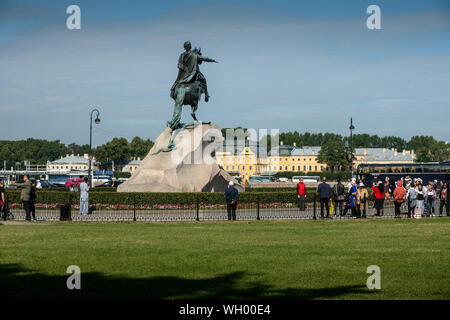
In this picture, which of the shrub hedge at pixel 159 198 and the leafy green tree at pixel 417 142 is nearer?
the shrub hedge at pixel 159 198

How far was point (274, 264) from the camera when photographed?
35.0ft

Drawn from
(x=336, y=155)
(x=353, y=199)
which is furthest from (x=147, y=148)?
(x=353, y=199)

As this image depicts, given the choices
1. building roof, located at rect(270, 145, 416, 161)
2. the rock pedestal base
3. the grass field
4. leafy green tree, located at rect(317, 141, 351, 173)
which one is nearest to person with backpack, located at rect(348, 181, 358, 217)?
the grass field

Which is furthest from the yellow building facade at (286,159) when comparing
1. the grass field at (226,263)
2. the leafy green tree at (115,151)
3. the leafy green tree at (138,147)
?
the grass field at (226,263)

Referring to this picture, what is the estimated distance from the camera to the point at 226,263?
10.8 meters

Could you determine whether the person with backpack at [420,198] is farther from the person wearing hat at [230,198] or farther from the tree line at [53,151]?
the tree line at [53,151]

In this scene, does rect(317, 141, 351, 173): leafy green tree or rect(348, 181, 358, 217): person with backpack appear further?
rect(317, 141, 351, 173): leafy green tree

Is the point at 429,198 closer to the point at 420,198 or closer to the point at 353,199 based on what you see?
the point at 420,198

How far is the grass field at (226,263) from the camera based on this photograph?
846cm

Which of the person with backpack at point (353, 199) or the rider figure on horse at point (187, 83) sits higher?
the rider figure on horse at point (187, 83)

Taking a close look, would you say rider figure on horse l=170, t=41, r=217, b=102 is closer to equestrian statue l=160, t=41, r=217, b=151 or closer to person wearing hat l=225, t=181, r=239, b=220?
equestrian statue l=160, t=41, r=217, b=151

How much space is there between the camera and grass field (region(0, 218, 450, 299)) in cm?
846

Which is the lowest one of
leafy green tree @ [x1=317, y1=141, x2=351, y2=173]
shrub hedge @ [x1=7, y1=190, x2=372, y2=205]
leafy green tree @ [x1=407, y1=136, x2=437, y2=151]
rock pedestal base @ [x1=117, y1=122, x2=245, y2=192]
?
shrub hedge @ [x1=7, y1=190, x2=372, y2=205]
